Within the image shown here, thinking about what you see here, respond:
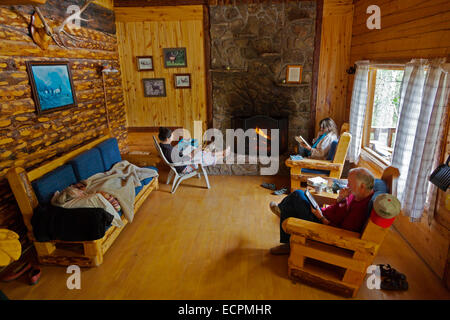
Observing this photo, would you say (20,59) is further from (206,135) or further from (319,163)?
(319,163)

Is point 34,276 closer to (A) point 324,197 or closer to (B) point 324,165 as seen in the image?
(A) point 324,197

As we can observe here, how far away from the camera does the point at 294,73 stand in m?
4.69

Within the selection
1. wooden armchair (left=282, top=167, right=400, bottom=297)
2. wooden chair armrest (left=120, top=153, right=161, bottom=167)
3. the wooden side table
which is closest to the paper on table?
the wooden side table

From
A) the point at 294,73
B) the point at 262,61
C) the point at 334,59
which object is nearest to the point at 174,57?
the point at 262,61

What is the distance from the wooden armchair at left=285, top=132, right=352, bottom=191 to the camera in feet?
12.3

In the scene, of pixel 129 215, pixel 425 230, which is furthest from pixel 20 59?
pixel 425 230

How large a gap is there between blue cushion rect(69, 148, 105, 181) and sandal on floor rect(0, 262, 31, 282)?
3.20 feet

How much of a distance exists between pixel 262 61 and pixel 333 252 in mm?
3341

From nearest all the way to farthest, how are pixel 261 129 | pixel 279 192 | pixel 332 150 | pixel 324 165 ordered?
pixel 324 165, pixel 332 150, pixel 279 192, pixel 261 129

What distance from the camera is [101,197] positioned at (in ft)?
9.18

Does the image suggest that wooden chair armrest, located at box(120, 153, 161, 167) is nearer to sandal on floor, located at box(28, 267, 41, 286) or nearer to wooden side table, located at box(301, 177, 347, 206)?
sandal on floor, located at box(28, 267, 41, 286)

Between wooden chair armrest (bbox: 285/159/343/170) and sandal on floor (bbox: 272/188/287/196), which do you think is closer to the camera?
wooden chair armrest (bbox: 285/159/343/170)

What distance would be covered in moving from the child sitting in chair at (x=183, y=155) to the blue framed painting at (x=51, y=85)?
119 centimetres

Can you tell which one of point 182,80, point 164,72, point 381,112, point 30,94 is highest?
point 164,72
